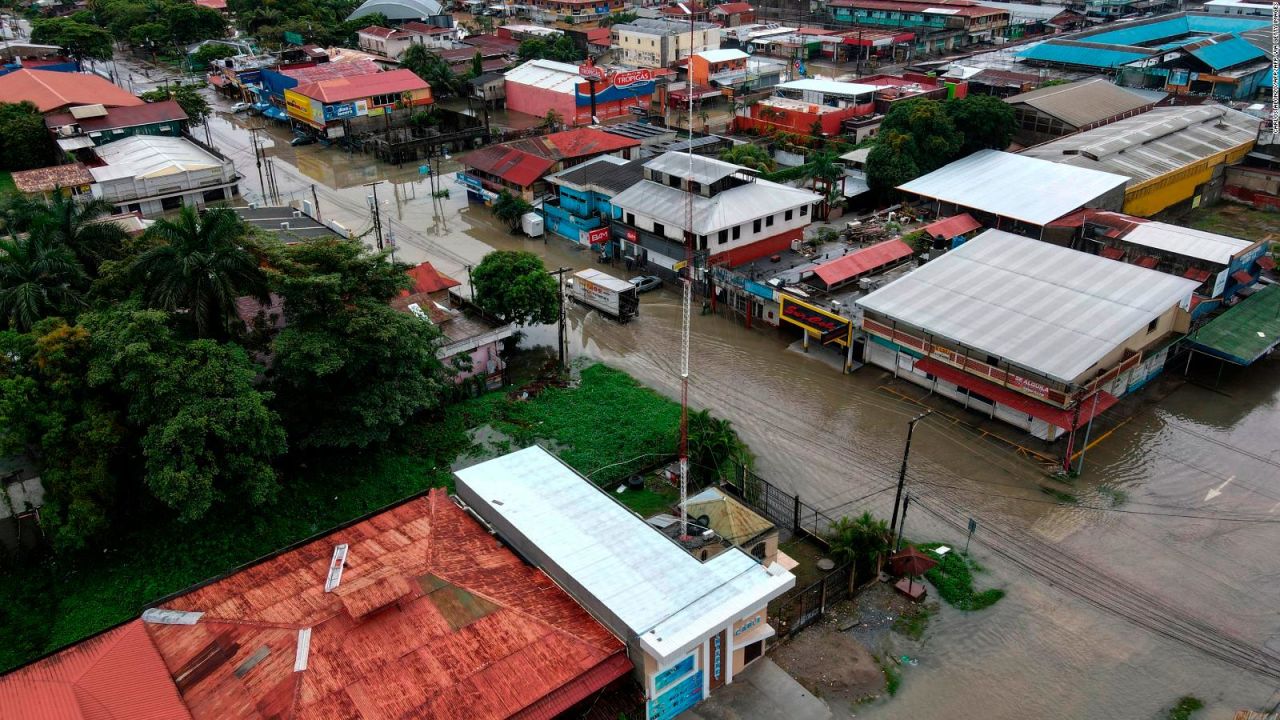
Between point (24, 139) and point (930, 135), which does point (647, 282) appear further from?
point (24, 139)

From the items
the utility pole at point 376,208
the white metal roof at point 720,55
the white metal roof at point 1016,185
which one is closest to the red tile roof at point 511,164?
the utility pole at point 376,208

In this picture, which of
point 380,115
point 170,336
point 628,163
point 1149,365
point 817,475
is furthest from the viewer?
point 380,115

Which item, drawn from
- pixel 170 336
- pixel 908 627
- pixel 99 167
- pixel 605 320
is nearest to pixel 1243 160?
pixel 605 320

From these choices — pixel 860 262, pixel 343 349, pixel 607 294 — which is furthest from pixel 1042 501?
pixel 343 349

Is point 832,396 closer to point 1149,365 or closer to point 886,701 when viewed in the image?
point 1149,365

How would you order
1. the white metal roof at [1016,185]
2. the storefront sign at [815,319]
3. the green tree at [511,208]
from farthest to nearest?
1. the green tree at [511,208]
2. the white metal roof at [1016,185]
3. the storefront sign at [815,319]

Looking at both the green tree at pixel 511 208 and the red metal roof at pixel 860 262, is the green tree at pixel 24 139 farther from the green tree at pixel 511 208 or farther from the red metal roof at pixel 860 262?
the red metal roof at pixel 860 262
